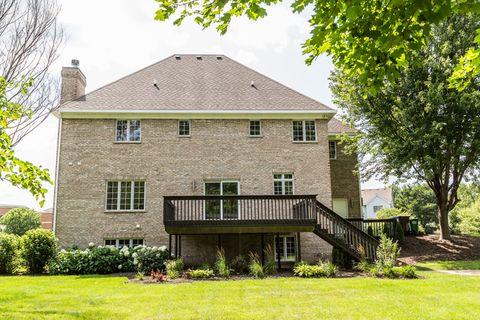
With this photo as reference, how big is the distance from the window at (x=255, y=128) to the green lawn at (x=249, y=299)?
863 centimetres

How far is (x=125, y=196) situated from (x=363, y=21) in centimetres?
1584

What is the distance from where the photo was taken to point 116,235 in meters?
18.5

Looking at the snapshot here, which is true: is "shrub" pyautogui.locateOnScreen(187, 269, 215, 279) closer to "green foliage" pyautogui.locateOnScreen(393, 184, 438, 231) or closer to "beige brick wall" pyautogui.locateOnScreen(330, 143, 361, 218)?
"beige brick wall" pyautogui.locateOnScreen(330, 143, 361, 218)

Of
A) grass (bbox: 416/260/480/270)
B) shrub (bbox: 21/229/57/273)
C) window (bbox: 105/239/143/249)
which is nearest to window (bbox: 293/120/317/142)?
grass (bbox: 416/260/480/270)

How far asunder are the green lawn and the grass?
3.57 meters

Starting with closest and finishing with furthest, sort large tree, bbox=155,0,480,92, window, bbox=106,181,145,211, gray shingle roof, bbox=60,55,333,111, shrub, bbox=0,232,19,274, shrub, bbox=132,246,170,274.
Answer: large tree, bbox=155,0,480,92
shrub, bbox=132,246,170,274
shrub, bbox=0,232,19,274
window, bbox=106,181,145,211
gray shingle roof, bbox=60,55,333,111

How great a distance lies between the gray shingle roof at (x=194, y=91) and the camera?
19734mm

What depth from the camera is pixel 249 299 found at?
9.90 meters

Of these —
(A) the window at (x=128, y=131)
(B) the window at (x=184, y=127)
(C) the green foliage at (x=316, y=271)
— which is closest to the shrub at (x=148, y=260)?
(C) the green foliage at (x=316, y=271)

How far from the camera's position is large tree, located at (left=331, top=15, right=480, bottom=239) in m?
19.2

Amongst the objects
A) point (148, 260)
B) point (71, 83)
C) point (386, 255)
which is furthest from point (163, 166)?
point (386, 255)

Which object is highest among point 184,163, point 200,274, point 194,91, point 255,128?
point 194,91

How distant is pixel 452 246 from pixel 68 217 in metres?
19.1

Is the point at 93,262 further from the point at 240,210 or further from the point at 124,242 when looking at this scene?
the point at 240,210
